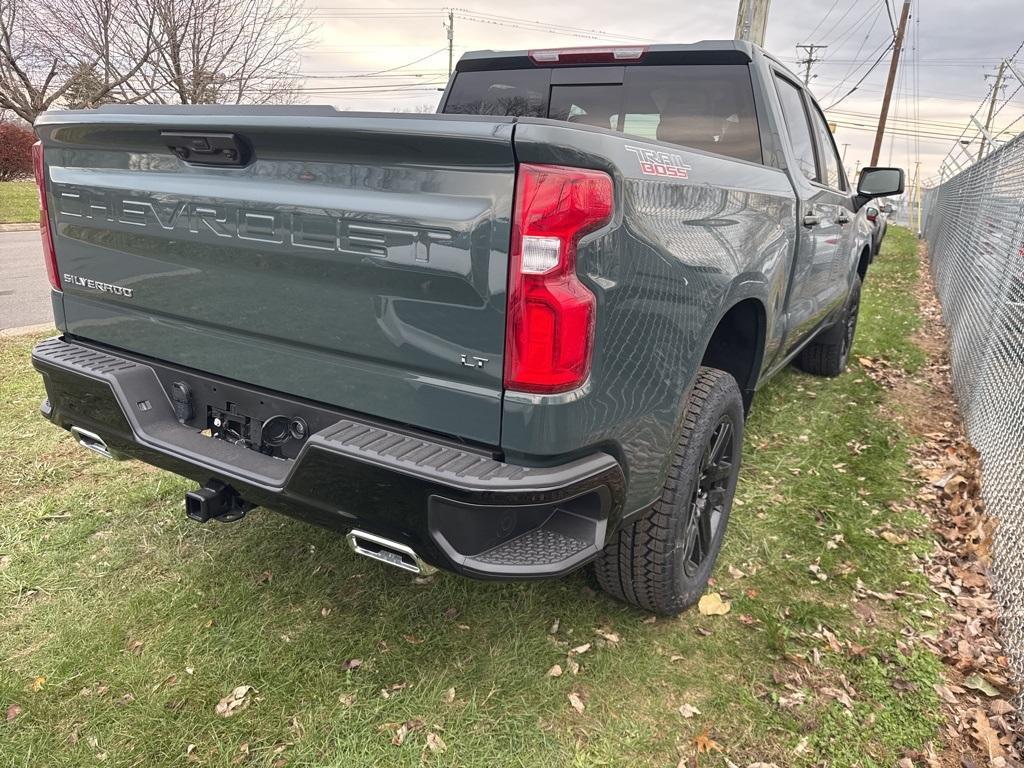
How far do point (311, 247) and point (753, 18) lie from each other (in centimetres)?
924

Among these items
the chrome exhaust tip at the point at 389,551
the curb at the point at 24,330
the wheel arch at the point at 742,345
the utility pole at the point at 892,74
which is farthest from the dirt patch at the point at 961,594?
the utility pole at the point at 892,74

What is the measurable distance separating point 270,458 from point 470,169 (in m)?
1.09

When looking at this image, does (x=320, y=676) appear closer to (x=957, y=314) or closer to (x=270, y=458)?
(x=270, y=458)

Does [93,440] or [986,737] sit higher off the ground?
[93,440]

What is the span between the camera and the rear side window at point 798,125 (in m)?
3.59

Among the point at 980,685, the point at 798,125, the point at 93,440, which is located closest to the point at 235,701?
the point at 93,440

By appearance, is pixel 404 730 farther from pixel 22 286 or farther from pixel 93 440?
pixel 22 286

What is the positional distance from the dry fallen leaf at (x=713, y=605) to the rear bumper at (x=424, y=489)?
1.09m

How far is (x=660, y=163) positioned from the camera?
200 cm

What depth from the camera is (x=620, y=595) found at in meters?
2.68

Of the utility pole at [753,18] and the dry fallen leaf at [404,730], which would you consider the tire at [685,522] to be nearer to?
the dry fallen leaf at [404,730]

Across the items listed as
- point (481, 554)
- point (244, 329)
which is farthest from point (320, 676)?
point (244, 329)

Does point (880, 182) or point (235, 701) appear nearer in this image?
point (235, 701)

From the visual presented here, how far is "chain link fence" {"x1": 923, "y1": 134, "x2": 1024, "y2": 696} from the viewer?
3.08m
